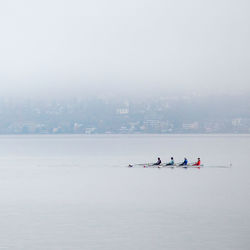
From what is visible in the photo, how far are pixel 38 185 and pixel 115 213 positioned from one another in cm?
2313

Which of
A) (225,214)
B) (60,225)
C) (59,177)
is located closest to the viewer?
(60,225)

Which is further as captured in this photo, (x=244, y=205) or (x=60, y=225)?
(x=244, y=205)

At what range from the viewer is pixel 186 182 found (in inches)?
2697

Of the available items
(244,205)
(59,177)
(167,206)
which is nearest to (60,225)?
(167,206)

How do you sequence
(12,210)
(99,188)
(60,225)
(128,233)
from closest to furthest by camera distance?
(128,233), (60,225), (12,210), (99,188)

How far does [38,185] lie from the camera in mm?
65188

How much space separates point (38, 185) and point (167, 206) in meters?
22.4

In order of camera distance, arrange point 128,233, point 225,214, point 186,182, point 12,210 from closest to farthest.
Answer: point 128,233 < point 225,214 < point 12,210 < point 186,182

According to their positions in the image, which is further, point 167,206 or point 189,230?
point 167,206

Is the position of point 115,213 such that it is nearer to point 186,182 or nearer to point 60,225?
point 60,225

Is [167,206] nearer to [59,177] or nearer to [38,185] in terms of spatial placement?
[38,185]

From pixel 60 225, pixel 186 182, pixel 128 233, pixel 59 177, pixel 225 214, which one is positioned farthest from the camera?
pixel 59 177

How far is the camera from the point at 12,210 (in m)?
45.7

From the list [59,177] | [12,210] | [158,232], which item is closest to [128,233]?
[158,232]
